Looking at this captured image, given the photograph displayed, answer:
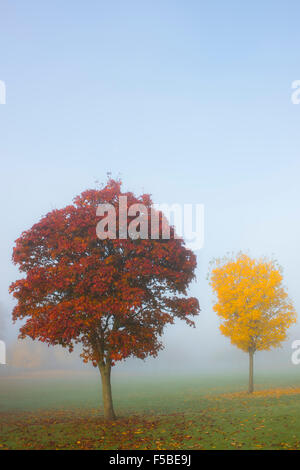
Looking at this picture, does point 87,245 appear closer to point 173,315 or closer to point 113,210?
point 113,210

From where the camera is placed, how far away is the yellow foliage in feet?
105

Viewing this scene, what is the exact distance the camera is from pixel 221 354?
505ft

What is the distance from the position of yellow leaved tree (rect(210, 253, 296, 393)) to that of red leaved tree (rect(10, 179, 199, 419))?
12.8m

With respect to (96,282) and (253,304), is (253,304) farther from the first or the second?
(96,282)

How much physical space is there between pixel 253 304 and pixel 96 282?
731 inches

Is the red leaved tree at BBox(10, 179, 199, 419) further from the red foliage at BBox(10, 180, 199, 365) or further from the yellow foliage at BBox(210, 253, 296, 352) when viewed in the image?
the yellow foliage at BBox(210, 253, 296, 352)

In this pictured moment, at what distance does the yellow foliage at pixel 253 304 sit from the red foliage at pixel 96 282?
12.8m

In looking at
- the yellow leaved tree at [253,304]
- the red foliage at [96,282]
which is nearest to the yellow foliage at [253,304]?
the yellow leaved tree at [253,304]

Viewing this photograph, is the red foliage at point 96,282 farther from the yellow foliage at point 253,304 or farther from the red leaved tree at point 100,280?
the yellow foliage at point 253,304

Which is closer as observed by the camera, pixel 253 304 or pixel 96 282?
pixel 96 282

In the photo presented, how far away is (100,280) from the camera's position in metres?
17.4

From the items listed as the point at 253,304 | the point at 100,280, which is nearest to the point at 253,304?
the point at 253,304
